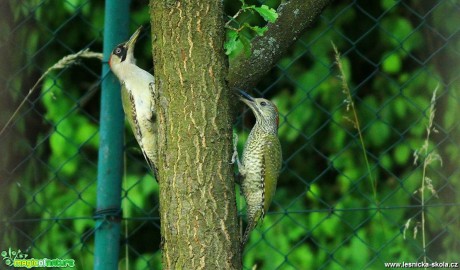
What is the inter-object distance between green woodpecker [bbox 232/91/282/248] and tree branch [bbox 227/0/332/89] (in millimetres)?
520

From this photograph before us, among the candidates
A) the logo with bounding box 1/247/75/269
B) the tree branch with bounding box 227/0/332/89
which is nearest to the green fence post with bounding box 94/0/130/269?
the logo with bounding box 1/247/75/269

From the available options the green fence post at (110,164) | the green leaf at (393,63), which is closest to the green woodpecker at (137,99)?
the green fence post at (110,164)

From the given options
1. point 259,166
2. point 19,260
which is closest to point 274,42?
point 259,166

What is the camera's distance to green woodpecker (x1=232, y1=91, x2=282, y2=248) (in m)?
3.24

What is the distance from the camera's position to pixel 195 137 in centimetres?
224

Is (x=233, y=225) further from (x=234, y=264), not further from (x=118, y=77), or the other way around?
(x=118, y=77)

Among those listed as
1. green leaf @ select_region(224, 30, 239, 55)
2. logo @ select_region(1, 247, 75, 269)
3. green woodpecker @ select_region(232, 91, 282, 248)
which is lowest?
green woodpecker @ select_region(232, 91, 282, 248)

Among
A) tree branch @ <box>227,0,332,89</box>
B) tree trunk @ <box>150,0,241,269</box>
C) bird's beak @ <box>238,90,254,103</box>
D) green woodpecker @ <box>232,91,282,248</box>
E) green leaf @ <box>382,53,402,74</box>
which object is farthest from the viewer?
green leaf @ <box>382,53,402,74</box>

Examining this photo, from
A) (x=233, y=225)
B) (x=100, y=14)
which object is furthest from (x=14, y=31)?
(x=233, y=225)

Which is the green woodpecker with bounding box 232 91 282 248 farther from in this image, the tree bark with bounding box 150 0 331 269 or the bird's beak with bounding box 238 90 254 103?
the tree bark with bounding box 150 0 331 269

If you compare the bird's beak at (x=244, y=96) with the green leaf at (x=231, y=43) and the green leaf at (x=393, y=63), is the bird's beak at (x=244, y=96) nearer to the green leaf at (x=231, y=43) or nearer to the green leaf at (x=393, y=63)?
the green leaf at (x=231, y=43)

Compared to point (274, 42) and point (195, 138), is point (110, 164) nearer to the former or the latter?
point (274, 42)

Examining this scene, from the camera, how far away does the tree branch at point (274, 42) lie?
2641 mm

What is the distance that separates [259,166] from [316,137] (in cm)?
100
